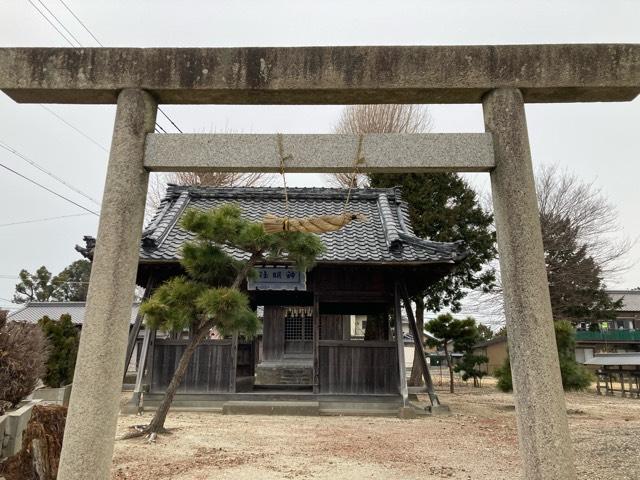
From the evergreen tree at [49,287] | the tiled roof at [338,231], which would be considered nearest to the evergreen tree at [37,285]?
the evergreen tree at [49,287]

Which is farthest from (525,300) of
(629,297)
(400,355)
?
(629,297)

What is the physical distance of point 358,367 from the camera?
420 inches

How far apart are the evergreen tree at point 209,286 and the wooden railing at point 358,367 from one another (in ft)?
11.5

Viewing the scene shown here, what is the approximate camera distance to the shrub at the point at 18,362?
12.8ft

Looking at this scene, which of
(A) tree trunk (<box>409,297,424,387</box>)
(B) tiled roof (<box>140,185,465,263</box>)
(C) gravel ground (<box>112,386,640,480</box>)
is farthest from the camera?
(A) tree trunk (<box>409,297,424,387</box>)

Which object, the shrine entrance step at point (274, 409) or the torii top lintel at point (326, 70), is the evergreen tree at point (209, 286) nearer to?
the shrine entrance step at point (274, 409)

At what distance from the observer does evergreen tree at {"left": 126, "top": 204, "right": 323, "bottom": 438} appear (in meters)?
7.14

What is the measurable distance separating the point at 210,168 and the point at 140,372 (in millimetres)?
8124

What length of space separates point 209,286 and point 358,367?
443 centimetres

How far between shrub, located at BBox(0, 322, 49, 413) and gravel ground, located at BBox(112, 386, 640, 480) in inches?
60.8

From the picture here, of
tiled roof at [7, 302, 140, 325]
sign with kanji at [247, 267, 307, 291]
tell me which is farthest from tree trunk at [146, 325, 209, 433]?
tiled roof at [7, 302, 140, 325]

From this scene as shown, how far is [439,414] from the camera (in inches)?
404

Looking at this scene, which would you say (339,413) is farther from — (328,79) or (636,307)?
(636,307)

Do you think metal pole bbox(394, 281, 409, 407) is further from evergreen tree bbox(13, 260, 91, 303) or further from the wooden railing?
evergreen tree bbox(13, 260, 91, 303)
